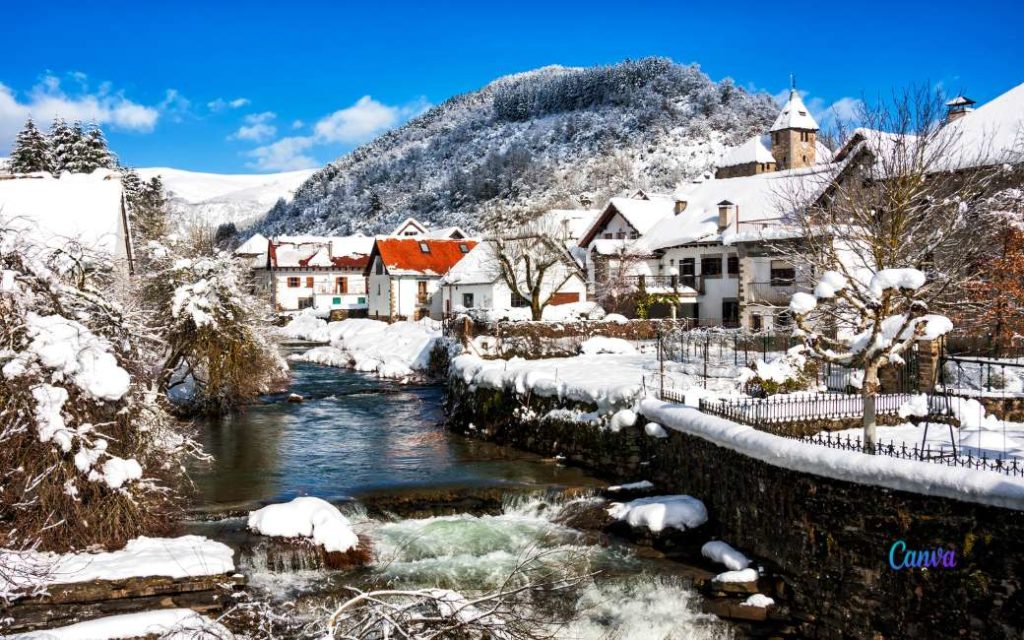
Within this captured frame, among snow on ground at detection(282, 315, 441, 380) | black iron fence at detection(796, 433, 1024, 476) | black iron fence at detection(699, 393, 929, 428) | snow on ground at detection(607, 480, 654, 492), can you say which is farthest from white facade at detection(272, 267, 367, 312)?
black iron fence at detection(796, 433, 1024, 476)

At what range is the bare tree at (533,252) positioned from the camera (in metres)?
47.9

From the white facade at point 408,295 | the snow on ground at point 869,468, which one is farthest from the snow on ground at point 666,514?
the white facade at point 408,295

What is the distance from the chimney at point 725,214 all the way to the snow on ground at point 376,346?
57.2 feet

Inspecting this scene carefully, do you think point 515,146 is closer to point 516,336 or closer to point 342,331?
point 342,331

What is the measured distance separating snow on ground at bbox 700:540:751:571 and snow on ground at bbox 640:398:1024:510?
1941 millimetres

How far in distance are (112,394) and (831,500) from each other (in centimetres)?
1308

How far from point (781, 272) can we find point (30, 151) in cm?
5855

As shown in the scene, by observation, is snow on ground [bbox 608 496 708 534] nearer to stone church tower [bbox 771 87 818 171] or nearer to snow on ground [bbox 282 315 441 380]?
snow on ground [bbox 282 315 441 380]

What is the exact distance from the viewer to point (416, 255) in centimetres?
7156

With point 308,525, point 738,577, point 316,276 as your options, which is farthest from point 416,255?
point 738,577

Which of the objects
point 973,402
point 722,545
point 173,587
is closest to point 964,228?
point 973,402

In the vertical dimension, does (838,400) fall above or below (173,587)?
above

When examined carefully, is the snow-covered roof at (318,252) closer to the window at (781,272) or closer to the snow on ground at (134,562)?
the window at (781,272)

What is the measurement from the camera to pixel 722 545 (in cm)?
1652
